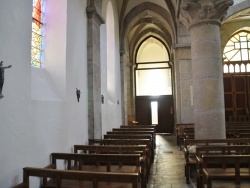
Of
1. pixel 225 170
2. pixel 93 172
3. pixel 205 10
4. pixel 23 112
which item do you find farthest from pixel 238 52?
pixel 93 172

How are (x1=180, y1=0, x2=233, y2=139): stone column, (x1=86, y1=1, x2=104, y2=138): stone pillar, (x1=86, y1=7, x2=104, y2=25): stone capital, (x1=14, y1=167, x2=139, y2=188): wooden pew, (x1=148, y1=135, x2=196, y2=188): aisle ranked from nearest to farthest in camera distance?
1. (x1=14, y1=167, x2=139, y2=188): wooden pew
2. (x1=148, y1=135, x2=196, y2=188): aisle
3. (x1=180, y1=0, x2=233, y2=139): stone column
4. (x1=86, y1=1, x2=104, y2=138): stone pillar
5. (x1=86, y1=7, x2=104, y2=25): stone capital

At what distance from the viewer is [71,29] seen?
512cm

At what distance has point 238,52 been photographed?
14359mm

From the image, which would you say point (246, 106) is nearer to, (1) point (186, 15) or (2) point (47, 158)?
(1) point (186, 15)

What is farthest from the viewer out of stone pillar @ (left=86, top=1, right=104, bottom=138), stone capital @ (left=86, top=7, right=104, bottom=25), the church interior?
stone capital @ (left=86, top=7, right=104, bottom=25)

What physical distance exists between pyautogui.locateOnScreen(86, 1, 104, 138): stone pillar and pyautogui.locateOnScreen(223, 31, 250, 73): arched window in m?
10.2

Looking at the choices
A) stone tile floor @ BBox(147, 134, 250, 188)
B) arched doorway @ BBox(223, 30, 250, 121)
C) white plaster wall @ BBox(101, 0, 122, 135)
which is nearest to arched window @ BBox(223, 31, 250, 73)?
arched doorway @ BBox(223, 30, 250, 121)

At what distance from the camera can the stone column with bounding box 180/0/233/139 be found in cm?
562

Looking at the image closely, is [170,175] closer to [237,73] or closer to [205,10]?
[205,10]

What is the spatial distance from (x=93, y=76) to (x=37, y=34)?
1.90 m

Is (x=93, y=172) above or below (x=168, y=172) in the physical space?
above

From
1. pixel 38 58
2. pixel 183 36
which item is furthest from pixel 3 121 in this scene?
pixel 183 36

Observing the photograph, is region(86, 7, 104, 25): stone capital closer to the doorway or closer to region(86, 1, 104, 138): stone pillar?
region(86, 1, 104, 138): stone pillar

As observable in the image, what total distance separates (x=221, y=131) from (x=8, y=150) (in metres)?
4.46
